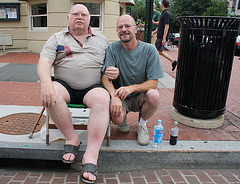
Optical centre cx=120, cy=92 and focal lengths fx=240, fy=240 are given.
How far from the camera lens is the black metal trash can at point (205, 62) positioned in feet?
10.6

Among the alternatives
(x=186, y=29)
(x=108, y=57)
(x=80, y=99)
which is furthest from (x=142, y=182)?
(x=186, y=29)

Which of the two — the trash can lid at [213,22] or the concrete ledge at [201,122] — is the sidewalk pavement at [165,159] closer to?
the concrete ledge at [201,122]

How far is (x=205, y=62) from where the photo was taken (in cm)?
330

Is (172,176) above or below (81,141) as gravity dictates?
below

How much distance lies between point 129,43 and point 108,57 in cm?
30

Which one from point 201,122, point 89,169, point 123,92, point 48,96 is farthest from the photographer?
point 201,122

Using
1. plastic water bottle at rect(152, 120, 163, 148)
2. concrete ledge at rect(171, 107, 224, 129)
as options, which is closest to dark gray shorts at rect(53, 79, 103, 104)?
plastic water bottle at rect(152, 120, 163, 148)

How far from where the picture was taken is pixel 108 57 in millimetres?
2918

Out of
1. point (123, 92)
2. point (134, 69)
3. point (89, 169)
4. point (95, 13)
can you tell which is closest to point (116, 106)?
point (123, 92)

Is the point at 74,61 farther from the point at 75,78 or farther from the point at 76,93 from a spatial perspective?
the point at 76,93

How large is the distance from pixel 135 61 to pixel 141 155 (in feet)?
3.69

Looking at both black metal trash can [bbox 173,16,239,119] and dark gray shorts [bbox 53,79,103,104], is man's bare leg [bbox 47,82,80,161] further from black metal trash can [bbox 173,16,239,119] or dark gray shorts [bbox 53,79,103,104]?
black metal trash can [bbox 173,16,239,119]

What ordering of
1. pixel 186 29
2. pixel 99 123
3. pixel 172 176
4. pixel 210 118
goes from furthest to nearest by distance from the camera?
pixel 210 118 → pixel 186 29 → pixel 172 176 → pixel 99 123

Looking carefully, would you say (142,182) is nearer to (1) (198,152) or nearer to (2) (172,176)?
(2) (172,176)
